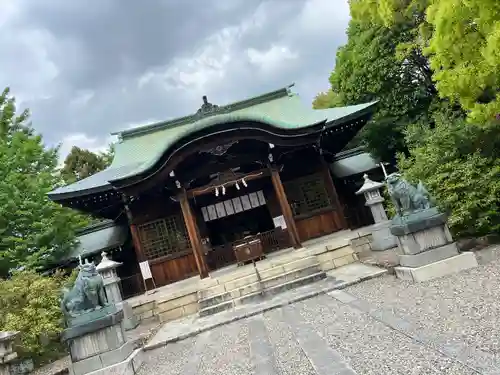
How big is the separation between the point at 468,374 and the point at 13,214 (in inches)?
497

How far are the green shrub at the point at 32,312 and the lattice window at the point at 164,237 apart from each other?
14.3ft

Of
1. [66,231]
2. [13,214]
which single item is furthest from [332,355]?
[66,231]

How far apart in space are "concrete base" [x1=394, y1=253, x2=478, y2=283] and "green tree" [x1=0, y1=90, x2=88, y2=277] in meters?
10.2

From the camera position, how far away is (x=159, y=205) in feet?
42.9

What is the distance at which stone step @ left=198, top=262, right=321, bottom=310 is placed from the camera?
8.93m

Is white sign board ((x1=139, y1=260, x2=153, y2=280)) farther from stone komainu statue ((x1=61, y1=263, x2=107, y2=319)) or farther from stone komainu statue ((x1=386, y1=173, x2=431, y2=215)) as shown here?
stone komainu statue ((x1=386, y1=173, x2=431, y2=215))

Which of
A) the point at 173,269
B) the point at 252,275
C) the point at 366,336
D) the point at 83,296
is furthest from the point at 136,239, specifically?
the point at 366,336

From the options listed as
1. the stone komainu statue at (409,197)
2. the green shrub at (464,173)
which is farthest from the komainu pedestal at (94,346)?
the green shrub at (464,173)

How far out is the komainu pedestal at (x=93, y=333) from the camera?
5.62 metres

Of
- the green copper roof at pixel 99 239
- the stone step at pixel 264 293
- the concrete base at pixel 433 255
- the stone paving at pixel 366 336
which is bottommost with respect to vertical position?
the stone paving at pixel 366 336

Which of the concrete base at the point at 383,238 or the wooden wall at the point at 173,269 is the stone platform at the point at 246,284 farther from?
the wooden wall at the point at 173,269

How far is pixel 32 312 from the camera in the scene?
26.0ft

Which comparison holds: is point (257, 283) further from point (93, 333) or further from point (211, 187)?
point (93, 333)

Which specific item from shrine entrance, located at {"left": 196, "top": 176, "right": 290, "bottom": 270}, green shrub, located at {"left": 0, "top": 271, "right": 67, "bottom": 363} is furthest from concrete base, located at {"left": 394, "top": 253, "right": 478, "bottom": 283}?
green shrub, located at {"left": 0, "top": 271, "right": 67, "bottom": 363}
